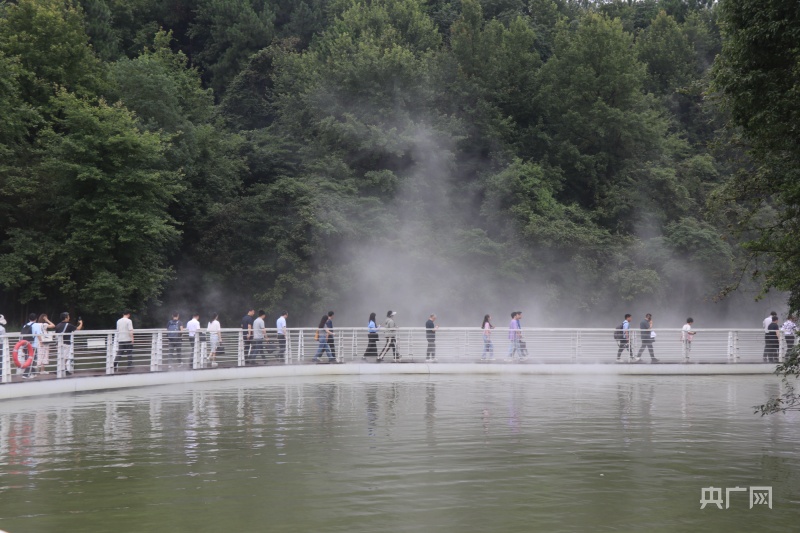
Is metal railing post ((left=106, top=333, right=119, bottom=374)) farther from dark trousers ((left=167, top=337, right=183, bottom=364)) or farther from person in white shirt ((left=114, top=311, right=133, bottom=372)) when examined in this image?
dark trousers ((left=167, top=337, right=183, bottom=364))

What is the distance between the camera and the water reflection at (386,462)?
388 inches

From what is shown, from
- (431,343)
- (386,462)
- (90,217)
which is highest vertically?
(90,217)

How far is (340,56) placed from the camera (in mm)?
55625

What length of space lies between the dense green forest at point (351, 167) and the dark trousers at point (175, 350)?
1328 centimetres

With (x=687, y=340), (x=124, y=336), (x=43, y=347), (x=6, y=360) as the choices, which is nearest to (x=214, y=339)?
(x=124, y=336)

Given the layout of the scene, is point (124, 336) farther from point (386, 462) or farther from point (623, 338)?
point (623, 338)

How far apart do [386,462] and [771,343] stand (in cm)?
2327

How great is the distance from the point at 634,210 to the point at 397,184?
14615mm

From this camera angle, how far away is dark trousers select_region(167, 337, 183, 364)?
26906 mm

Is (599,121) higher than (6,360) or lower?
higher

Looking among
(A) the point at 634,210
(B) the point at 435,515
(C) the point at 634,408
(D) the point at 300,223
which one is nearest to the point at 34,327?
(C) the point at 634,408

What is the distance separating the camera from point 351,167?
52.0m

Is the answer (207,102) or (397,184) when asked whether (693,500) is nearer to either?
(397,184)

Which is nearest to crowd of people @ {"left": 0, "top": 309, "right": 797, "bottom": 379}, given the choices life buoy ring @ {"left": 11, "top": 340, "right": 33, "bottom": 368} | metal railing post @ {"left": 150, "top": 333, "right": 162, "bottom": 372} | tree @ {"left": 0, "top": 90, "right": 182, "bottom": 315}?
metal railing post @ {"left": 150, "top": 333, "right": 162, "bottom": 372}
